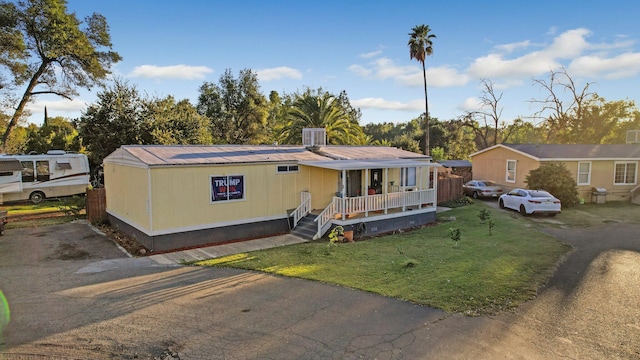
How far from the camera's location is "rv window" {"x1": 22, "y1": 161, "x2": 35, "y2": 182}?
21.9m

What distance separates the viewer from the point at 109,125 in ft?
77.0

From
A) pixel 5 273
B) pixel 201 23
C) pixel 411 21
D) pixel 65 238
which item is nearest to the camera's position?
pixel 5 273

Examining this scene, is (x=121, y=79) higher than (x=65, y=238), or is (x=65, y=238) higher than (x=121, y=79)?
(x=121, y=79)

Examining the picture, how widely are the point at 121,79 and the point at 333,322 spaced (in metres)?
24.2

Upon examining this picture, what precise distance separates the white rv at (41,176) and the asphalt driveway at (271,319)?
13900 millimetres

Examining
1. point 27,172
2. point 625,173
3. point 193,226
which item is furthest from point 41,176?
point 625,173

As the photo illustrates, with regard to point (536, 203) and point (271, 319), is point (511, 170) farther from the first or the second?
point (271, 319)

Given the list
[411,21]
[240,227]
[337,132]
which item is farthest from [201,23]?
[411,21]

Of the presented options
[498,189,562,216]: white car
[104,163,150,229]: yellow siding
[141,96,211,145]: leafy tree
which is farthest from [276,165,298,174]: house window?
[498,189,562,216]: white car

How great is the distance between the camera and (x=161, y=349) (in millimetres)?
6094

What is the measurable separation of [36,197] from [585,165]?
3525cm

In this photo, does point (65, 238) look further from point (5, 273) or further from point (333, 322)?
point (333, 322)

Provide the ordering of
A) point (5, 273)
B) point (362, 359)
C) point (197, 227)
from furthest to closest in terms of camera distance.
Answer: point (197, 227), point (5, 273), point (362, 359)

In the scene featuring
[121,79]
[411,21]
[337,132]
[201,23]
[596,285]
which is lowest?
[596,285]
